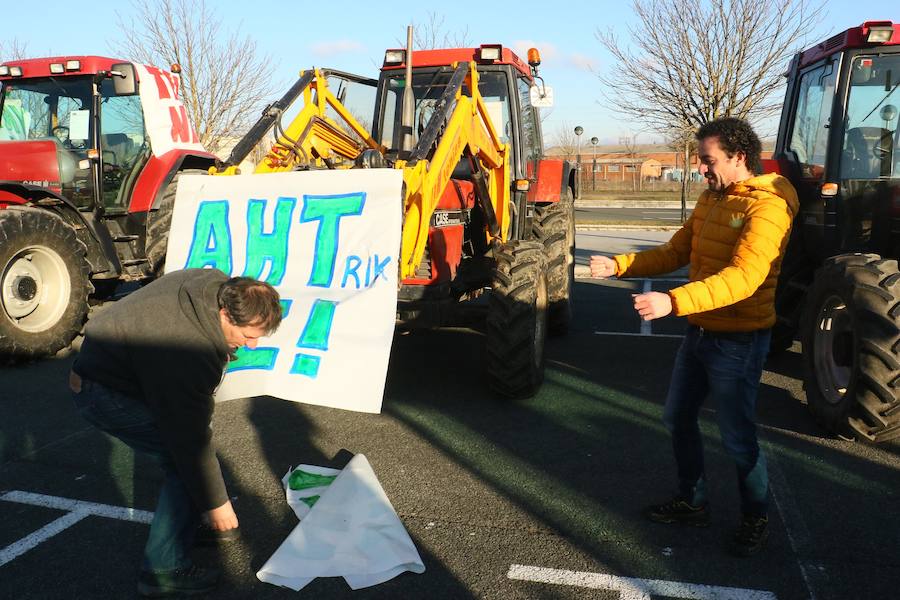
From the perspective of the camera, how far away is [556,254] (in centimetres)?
648

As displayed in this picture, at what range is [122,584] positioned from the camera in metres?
3.10

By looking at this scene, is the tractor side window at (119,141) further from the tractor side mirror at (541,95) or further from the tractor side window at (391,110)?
the tractor side mirror at (541,95)

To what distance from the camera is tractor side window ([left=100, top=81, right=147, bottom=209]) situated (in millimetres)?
7559

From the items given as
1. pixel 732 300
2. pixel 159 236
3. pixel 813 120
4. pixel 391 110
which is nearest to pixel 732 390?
pixel 732 300

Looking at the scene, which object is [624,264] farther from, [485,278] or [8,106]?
[8,106]

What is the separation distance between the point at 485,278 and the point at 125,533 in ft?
10.8

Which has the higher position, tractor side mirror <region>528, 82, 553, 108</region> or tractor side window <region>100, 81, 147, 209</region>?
tractor side mirror <region>528, 82, 553, 108</region>

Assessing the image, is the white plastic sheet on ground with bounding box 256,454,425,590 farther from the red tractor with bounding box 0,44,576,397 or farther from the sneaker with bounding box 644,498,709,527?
the red tractor with bounding box 0,44,576,397

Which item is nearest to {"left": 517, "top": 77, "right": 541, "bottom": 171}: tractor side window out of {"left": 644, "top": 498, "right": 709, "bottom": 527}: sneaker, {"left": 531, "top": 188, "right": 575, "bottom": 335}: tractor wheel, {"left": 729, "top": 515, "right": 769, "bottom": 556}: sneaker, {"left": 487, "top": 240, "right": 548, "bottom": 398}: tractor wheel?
{"left": 531, "top": 188, "right": 575, "bottom": 335}: tractor wheel

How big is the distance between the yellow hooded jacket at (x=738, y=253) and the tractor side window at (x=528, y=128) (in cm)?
352

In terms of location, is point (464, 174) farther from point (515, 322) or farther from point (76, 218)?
point (76, 218)

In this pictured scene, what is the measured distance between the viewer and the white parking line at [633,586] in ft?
9.75

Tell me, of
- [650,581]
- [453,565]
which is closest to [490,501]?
[453,565]

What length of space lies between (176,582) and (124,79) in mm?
5536
